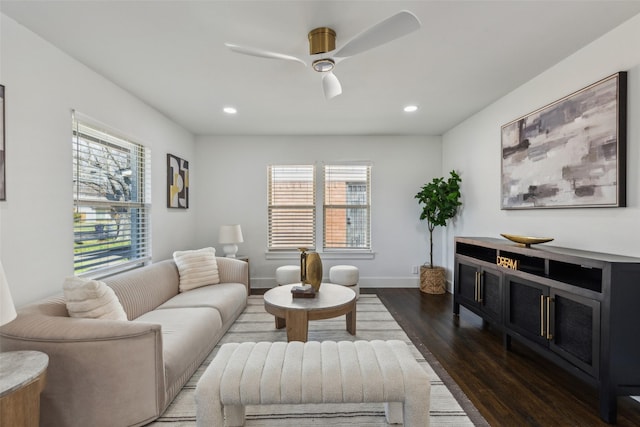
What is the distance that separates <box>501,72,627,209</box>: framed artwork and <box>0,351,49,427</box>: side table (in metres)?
3.50

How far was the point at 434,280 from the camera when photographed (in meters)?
4.34

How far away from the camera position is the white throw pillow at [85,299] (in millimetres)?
1806

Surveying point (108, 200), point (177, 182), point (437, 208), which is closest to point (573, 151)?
point (437, 208)

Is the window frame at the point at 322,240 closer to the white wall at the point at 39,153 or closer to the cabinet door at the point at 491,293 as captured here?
the cabinet door at the point at 491,293

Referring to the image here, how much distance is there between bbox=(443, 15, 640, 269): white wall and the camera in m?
1.89

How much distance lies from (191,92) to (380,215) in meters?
3.25

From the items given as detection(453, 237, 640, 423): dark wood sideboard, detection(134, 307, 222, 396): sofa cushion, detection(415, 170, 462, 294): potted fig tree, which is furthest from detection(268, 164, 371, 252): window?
detection(134, 307, 222, 396): sofa cushion

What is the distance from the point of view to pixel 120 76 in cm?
263

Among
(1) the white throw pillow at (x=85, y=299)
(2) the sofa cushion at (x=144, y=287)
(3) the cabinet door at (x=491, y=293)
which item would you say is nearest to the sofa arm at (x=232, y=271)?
(2) the sofa cushion at (x=144, y=287)

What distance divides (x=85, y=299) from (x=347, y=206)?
362cm

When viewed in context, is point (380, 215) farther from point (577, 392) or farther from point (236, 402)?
point (236, 402)

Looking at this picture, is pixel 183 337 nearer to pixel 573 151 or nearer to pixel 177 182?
pixel 177 182

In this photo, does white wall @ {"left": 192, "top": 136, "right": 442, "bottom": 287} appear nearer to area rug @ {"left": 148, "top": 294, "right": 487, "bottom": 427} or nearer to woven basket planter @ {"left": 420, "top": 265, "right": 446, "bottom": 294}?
woven basket planter @ {"left": 420, "top": 265, "right": 446, "bottom": 294}

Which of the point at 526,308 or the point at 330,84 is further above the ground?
the point at 330,84
